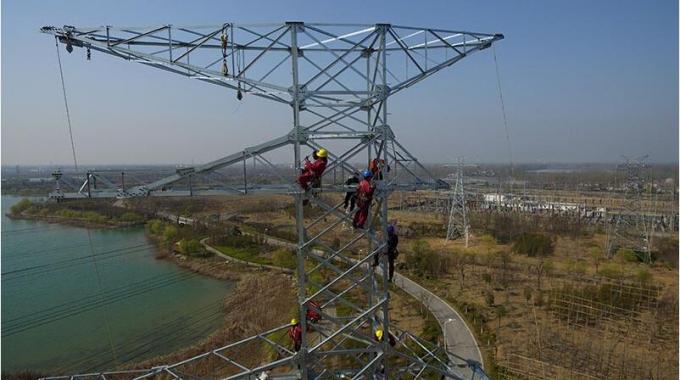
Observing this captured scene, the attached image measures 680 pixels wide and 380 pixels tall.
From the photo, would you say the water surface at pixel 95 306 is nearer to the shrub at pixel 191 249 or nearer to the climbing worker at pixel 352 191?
the shrub at pixel 191 249

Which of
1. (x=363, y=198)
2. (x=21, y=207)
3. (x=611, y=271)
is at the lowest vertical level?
(x=611, y=271)

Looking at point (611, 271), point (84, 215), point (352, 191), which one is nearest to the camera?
point (352, 191)

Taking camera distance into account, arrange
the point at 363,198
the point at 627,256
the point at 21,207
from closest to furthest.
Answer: the point at 363,198 → the point at 627,256 → the point at 21,207

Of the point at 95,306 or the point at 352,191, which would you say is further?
the point at 95,306

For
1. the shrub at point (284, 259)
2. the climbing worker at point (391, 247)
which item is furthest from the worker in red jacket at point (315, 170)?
the shrub at point (284, 259)

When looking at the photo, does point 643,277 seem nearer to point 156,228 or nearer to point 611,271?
point 611,271

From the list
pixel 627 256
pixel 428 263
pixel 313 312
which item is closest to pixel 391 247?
pixel 313 312

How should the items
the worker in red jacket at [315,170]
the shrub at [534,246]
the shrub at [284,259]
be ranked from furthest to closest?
the shrub at [534,246] < the shrub at [284,259] < the worker in red jacket at [315,170]
